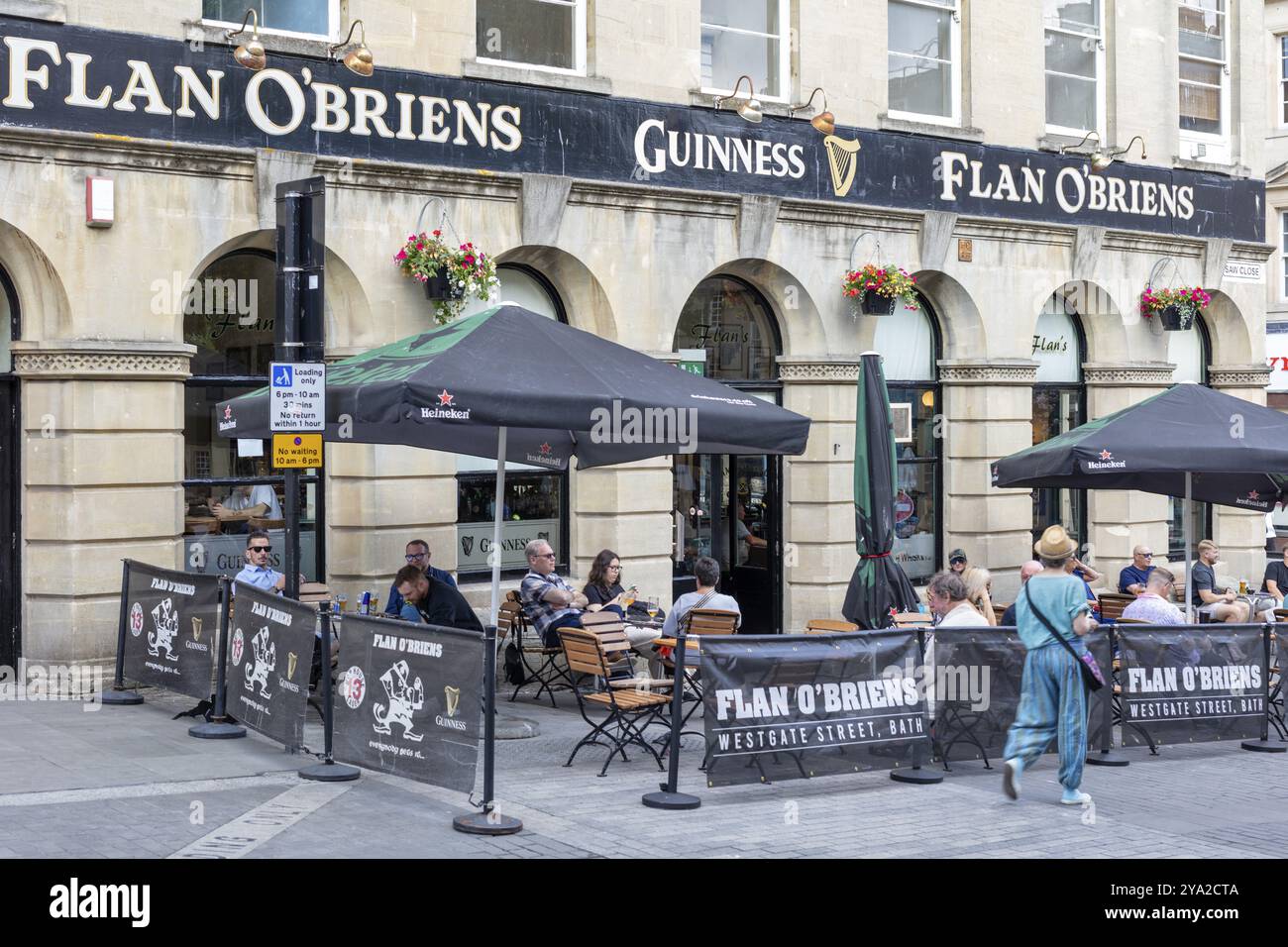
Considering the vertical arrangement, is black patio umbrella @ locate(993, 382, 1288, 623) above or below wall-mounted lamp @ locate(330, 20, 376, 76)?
below

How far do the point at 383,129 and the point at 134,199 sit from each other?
8.04ft

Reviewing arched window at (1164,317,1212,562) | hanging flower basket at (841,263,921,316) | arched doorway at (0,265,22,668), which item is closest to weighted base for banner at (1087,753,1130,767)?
hanging flower basket at (841,263,921,316)

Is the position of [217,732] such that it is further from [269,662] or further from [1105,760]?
[1105,760]

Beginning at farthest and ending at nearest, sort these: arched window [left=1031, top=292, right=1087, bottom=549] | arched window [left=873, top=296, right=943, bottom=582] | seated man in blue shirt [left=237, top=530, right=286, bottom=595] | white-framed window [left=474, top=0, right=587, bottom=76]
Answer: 1. arched window [left=1031, top=292, right=1087, bottom=549]
2. arched window [left=873, top=296, right=943, bottom=582]
3. white-framed window [left=474, top=0, right=587, bottom=76]
4. seated man in blue shirt [left=237, top=530, right=286, bottom=595]

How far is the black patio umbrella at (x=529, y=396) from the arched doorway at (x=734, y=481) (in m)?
5.29

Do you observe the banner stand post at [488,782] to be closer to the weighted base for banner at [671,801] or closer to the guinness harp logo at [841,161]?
the weighted base for banner at [671,801]

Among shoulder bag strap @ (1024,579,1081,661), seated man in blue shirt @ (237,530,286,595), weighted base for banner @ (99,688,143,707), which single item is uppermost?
seated man in blue shirt @ (237,530,286,595)

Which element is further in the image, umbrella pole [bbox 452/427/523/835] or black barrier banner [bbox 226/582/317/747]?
black barrier banner [bbox 226/582/317/747]

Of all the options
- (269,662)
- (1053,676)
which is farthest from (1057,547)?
(269,662)

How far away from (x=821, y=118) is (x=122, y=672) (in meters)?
9.49

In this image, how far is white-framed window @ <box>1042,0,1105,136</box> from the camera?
67.5 feet

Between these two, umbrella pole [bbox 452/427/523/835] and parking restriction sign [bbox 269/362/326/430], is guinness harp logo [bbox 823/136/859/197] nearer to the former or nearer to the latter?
parking restriction sign [bbox 269/362/326/430]

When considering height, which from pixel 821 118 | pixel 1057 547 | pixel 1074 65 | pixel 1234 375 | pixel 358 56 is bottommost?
pixel 1057 547

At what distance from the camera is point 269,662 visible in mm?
10531
